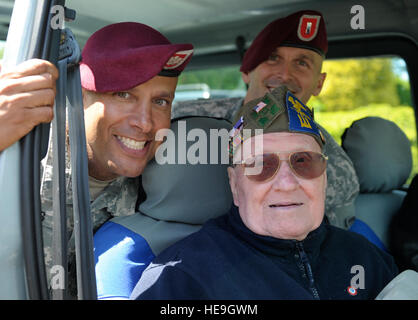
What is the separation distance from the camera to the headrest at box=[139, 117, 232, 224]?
6.08 ft

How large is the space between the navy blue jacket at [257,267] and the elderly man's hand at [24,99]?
0.64m

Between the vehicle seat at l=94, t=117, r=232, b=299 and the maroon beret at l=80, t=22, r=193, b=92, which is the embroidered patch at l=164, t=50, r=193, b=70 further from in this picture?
the vehicle seat at l=94, t=117, r=232, b=299

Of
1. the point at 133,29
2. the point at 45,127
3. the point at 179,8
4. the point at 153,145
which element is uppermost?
the point at 179,8

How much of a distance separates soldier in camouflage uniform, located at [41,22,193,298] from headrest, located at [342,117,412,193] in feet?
4.23

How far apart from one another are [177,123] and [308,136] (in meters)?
0.55

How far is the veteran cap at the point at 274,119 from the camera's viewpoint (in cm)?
177

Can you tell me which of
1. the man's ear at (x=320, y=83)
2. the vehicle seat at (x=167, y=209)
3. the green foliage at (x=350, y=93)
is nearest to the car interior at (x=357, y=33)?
the man's ear at (x=320, y=83)

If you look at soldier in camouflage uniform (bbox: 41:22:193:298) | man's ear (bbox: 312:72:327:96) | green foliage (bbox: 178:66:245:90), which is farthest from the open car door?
green foliage (bbox: 178:66:245:90)

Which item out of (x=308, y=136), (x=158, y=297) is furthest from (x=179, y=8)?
(x=158, y=297)

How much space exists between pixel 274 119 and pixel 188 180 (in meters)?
0.41
